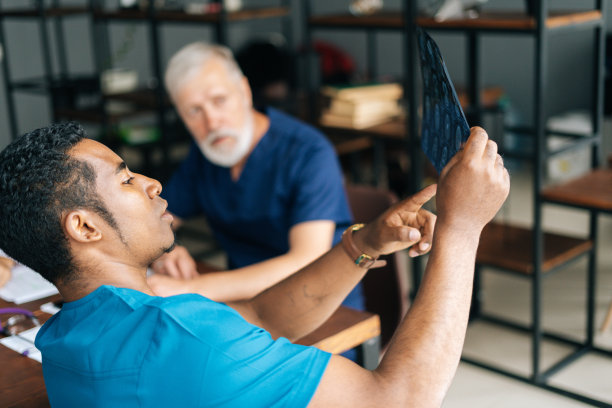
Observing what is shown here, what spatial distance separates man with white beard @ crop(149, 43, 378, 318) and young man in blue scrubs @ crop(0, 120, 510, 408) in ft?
2.73

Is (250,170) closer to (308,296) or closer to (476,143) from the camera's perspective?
(308,296)

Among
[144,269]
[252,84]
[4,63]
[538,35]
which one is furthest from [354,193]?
[4,63]

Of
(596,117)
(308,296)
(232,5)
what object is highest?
(232,5)

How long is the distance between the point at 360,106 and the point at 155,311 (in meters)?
2.28

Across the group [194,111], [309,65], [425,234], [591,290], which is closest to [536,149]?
[591,290]

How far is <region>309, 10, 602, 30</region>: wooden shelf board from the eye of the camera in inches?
91.7

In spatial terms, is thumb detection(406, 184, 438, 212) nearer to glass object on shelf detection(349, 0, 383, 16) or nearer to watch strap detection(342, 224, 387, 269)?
watch strap detection(342, 224, 387, 269)

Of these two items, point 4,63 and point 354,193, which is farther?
point 4,63

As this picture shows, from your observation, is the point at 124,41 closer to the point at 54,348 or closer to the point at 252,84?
the point at 252,84

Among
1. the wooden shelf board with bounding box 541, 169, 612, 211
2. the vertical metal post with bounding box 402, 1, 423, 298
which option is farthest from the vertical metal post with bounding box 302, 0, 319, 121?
the wooden shelf board with bounding box 541, 169, 612, 211

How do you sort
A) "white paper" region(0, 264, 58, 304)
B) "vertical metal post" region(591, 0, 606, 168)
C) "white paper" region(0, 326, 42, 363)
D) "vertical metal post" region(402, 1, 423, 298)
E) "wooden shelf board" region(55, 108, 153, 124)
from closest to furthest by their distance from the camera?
"white paper" region(0, 326, 42, 363) → "white paper" region(0, 264, 58, 304) → "vertical metal post" region(591, 0, 606, 168) → "vertical metal post" region(402, 1, 423, 298) → "wooden shelf board" region(55, 108, 153, 124)

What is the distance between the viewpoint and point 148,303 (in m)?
0.96

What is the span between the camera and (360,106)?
3.11 m

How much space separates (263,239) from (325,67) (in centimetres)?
450
